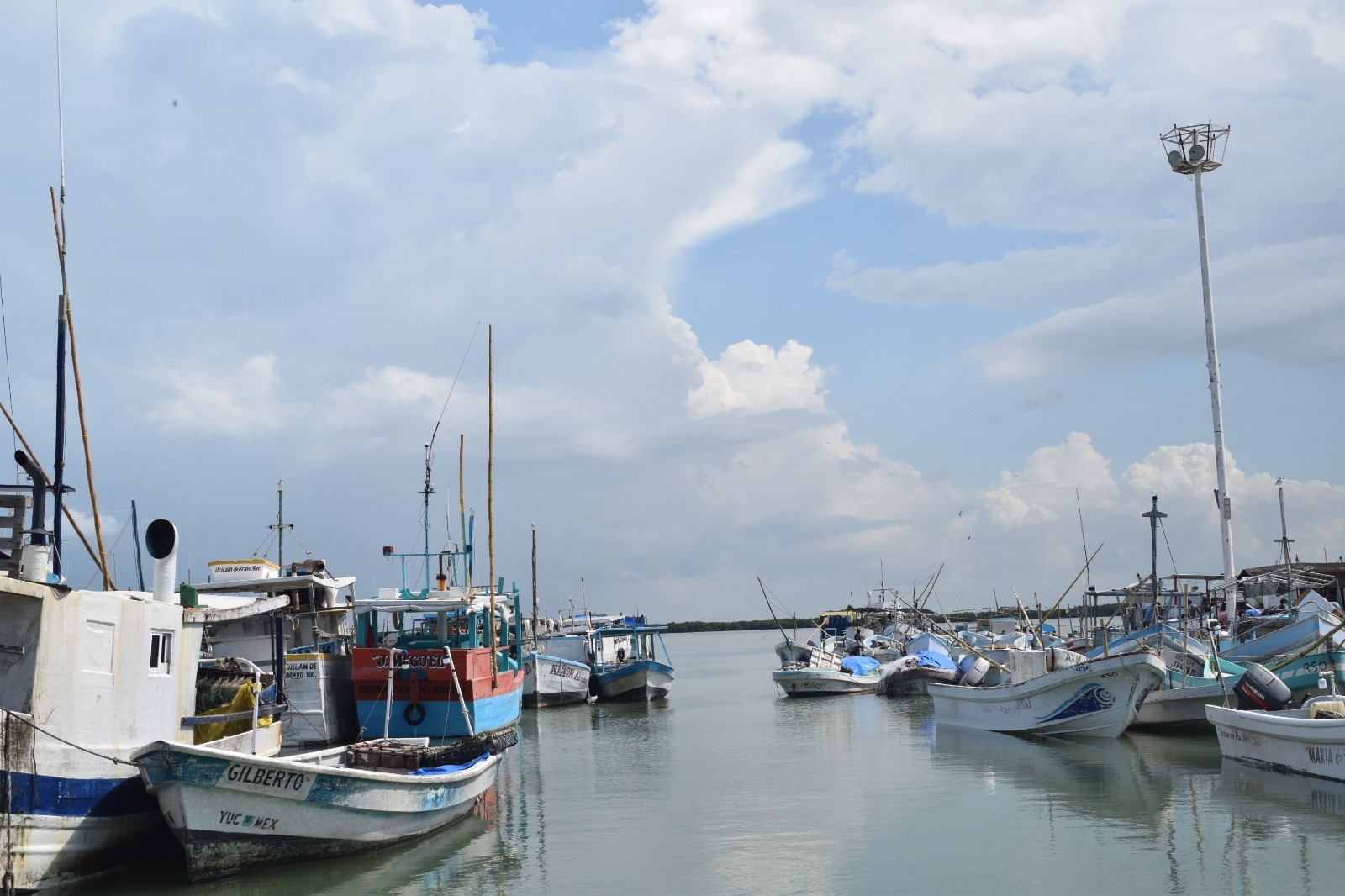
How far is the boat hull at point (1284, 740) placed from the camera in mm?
18750

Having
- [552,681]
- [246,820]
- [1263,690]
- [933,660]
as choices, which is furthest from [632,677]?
[246,820]

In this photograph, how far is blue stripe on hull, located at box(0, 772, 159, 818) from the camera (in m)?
12.6

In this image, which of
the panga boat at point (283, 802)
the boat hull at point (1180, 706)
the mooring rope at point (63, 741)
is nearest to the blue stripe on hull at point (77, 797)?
the mooring rope at point (63, 741)

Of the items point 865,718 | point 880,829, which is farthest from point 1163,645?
point 880,829

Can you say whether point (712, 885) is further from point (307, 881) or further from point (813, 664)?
point (813, 664)

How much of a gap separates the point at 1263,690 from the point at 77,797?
68.3 feet

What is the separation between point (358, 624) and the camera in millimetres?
28859

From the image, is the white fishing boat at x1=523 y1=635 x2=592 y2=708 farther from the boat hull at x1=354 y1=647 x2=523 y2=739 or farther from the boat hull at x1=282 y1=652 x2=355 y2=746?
the boat hull at x1=354 y1=647 x2=523 y2=739

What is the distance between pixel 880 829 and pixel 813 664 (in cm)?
3093

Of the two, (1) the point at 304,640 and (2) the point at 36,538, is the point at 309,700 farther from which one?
(2) the point at 36,538

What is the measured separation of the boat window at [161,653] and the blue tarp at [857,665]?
1384 inches

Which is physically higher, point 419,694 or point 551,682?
point 419,694

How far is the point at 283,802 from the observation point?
1443 cm

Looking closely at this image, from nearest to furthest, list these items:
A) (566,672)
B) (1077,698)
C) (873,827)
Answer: (873,827) < (1077,698) < (566,672)
